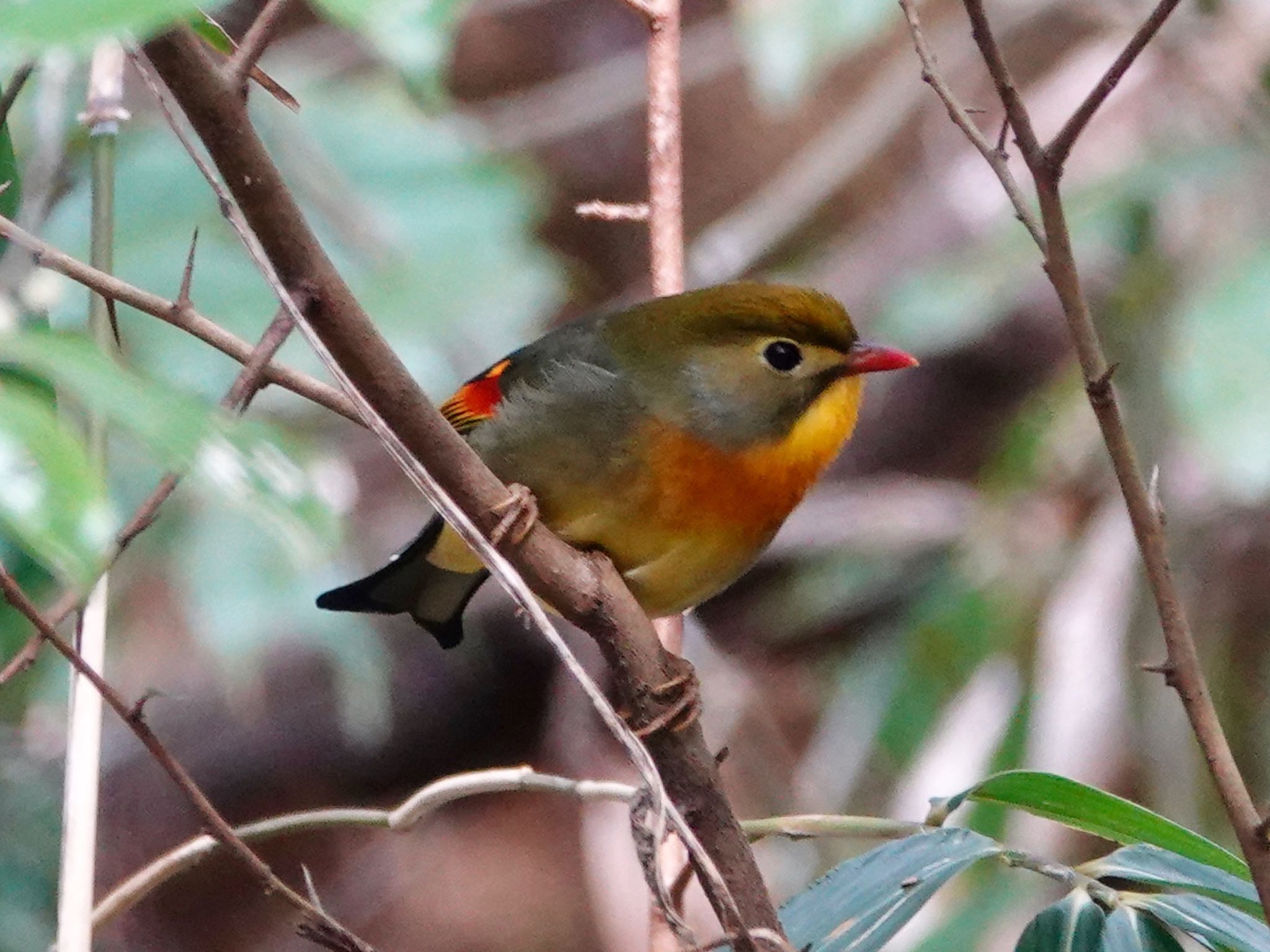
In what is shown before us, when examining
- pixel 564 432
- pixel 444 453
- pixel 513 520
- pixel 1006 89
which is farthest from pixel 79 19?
pixel 564 432

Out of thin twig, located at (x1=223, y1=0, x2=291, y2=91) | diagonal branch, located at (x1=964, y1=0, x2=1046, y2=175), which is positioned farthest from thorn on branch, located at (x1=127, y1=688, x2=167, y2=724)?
diagonal branch, located at (x1=964, y1=0, x2=1046, y2=175)

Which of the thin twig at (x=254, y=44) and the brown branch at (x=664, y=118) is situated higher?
the brown branch at (x=664, y=118)

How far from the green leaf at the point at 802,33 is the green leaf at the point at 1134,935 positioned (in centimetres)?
137

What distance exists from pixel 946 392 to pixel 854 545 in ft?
2.34

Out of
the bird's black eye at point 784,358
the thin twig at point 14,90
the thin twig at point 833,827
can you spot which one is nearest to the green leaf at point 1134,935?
the thin twig at point 833,827

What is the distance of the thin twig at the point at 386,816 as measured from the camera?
5.44 ft

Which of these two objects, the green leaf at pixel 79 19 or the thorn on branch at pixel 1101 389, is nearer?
the green leaf at pixel 79 19

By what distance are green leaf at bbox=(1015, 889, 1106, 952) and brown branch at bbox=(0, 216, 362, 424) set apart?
0.77 metres

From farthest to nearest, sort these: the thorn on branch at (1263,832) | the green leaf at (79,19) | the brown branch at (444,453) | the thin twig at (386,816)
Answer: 1. the thin twig at (386,816)
2. the thorn on branch at (1263,832)
3. the brown branch at (444,453)
4. the green leaf at (79,19)

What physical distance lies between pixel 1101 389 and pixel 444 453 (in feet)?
1.86

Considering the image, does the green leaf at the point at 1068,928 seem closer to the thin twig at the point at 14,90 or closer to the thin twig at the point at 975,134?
the thin twig at the point at 975,134

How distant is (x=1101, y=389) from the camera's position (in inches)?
49.6

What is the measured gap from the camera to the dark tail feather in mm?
2357

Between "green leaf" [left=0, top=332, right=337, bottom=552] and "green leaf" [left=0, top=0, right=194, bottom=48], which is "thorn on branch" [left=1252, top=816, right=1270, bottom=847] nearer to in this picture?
"green leaf" [left=0, top=332, right=337, bottom=552]
